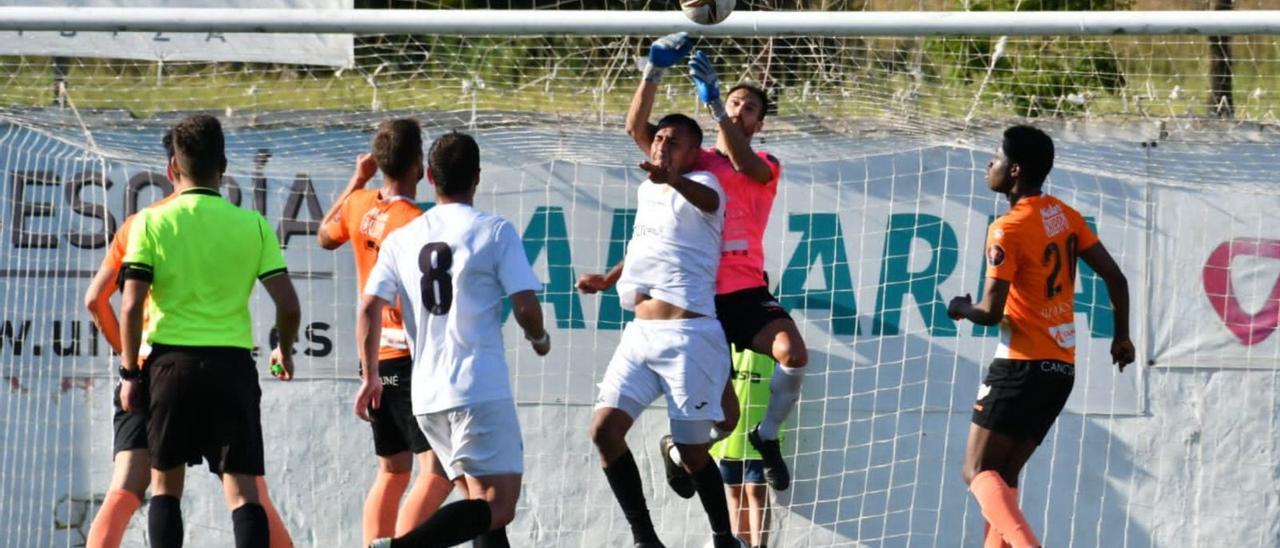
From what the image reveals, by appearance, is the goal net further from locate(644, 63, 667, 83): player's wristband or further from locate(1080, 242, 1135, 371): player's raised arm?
locate(644, 63, 667, 83): player's wristband

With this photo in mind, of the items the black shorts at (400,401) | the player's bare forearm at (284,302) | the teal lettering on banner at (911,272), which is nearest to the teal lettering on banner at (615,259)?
the teal lettering on banner at (911,272)

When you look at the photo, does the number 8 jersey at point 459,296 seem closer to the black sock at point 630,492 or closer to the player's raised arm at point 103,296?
the black sock at point 630,492

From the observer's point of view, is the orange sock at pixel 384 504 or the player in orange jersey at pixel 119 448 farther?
the orange sock at pixel 384 504

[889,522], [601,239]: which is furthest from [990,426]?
[601,239]

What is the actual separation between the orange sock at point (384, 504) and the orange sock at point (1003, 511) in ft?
8.20

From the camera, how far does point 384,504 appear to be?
7.22 meters

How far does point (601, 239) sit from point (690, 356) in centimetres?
230

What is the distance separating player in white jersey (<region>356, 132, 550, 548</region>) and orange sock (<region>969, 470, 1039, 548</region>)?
194cm

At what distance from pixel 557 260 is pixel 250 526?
2.97 meters

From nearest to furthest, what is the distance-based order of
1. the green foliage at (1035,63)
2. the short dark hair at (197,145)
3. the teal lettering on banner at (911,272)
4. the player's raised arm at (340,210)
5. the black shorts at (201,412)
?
the black shorts at (201,412), the short dark hair at (197,145), the player's raised arm at (340,210), the teal lettering on banner at (911,272), the green foliage at (1035,63)

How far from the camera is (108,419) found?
29.5 ft

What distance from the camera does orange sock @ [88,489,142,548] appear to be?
6.38 meters

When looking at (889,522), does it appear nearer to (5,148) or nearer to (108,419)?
(108,419)

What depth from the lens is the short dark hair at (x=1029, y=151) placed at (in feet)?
22.2
